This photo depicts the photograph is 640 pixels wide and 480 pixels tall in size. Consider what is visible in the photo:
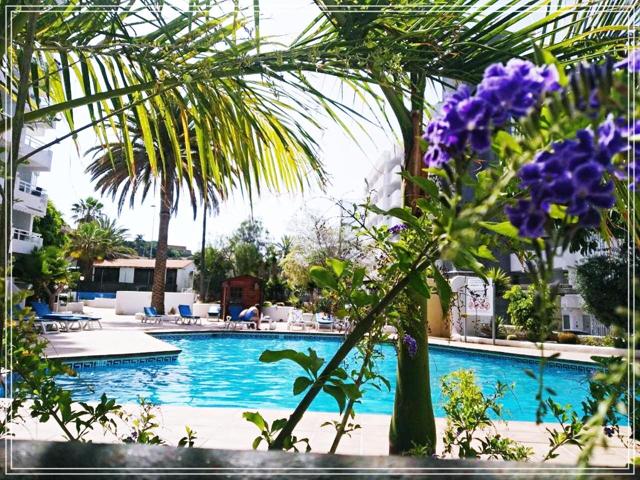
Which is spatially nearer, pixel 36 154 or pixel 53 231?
pixel 36 154

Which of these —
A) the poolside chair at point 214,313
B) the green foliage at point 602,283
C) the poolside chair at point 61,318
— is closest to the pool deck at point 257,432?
the green foliage at point 602,283

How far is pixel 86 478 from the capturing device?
45.3 inches

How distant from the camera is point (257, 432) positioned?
441cm

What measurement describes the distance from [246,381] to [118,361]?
2390 millimetres

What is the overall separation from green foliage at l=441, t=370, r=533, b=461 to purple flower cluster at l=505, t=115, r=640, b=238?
2.12 m

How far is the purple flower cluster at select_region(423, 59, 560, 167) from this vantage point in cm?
68

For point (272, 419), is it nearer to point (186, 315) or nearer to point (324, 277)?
point (324, 277)

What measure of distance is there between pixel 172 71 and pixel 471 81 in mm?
1317

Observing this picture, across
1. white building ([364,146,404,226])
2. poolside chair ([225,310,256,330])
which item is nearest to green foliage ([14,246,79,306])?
white building ([364,146,404,226])

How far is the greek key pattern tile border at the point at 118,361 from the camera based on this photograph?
26.1 feet

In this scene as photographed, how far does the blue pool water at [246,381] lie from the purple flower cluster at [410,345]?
0.89 m

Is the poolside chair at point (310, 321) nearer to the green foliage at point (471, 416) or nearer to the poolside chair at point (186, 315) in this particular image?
the poolside chair at point (186, 315)

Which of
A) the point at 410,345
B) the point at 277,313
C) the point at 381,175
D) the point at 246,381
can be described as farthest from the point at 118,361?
the point at 277,313

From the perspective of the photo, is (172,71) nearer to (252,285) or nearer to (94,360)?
(94,360)
